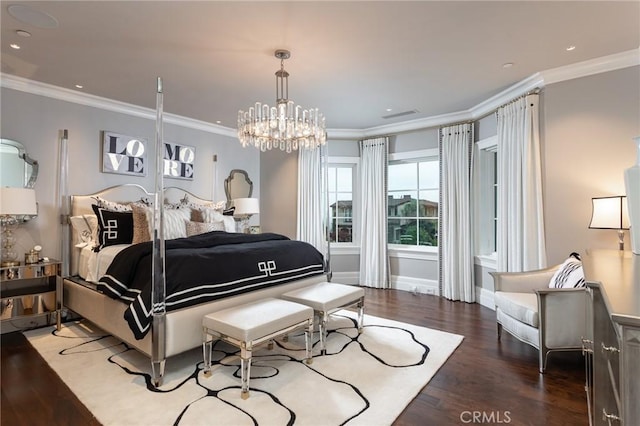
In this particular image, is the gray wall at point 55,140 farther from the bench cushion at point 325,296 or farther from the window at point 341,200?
the bench cushion at point 325,296

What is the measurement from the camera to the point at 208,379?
7.98 ft

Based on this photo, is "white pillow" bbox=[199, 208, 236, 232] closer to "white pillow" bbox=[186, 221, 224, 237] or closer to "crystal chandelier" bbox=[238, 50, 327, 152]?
"white pillow" bbox=[186, 221, 224, 237]

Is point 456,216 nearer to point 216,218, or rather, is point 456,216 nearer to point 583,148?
point 583,148

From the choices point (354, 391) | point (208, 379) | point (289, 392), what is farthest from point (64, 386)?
point (354, 391)

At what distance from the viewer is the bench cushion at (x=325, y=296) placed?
2.94m

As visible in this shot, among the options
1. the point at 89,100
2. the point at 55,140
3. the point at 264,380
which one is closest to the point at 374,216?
the point at 264,380

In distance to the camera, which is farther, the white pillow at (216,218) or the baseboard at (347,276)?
the baseboard at (347,276)

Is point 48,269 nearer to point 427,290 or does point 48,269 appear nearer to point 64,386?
point 64,386

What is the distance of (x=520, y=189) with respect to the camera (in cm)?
370

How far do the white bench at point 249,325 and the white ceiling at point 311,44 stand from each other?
220 centimetres

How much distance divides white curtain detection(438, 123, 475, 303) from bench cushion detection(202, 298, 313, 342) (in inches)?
113

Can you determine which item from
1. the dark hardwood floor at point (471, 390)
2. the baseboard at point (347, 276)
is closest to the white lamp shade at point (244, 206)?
the baseboard at point (347, 276)

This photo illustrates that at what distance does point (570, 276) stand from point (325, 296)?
6.71 feet

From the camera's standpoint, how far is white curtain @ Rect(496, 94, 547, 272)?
3.53m
